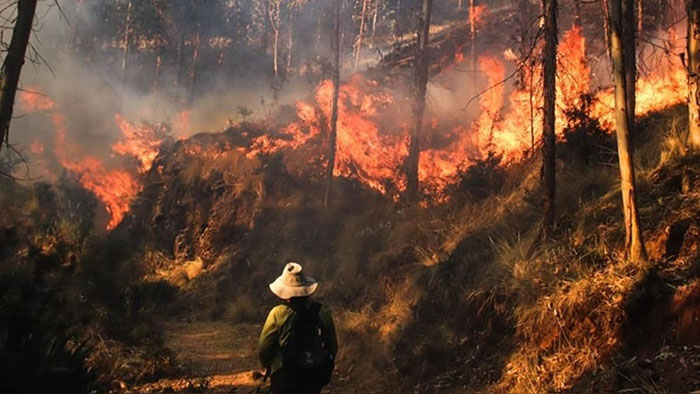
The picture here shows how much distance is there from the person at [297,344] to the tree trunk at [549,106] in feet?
17.0

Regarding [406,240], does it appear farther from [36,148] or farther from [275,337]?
[36,148]

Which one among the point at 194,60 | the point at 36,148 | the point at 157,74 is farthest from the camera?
the point at 157,74

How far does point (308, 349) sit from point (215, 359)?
6.78 metres

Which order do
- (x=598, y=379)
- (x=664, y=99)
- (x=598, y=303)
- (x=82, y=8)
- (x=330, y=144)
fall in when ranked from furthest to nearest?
(x=82, y=8)
(x=330, y=144)
(x=664, y=99)
(x=598, y=303)
(x=598, y=379)

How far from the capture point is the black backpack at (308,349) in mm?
4188

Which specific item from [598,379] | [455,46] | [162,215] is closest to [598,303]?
[598,379]

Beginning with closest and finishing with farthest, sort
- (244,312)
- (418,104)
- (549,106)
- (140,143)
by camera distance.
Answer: (549,106) < (244,312) < (418,104) < (140,143)

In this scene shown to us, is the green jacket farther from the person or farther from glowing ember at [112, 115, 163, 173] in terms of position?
glowing ember at [112, 115, 163, 173]

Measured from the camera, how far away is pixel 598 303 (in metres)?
6.11

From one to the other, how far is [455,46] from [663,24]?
13392 mm

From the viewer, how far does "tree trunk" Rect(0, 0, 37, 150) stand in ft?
23.2

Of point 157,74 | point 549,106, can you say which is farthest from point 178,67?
point 549,106

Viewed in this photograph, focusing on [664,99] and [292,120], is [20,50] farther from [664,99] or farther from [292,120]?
[292,120]

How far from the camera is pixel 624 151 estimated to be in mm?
6270
